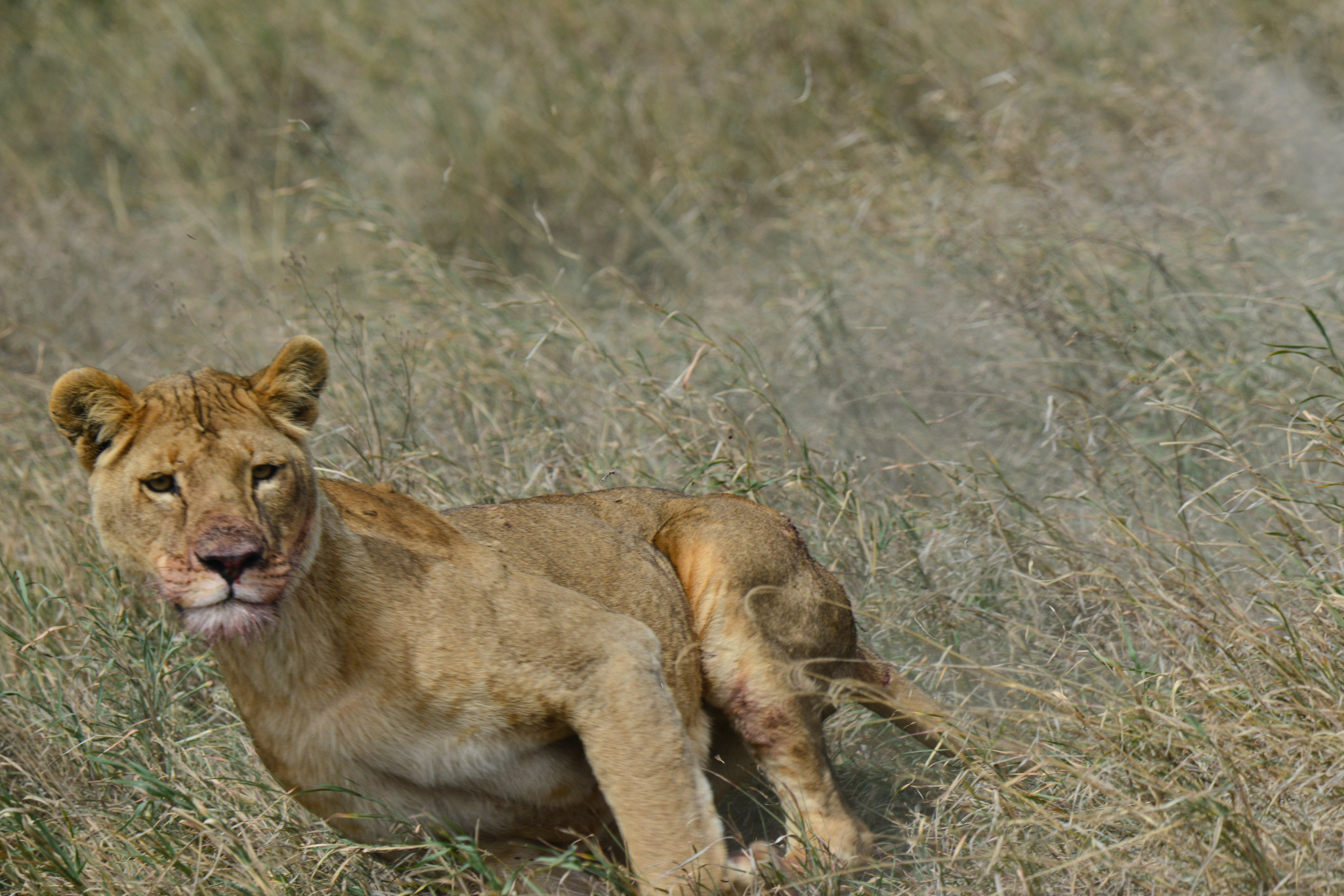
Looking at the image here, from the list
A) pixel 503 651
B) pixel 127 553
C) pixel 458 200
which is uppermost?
pixel 127 553

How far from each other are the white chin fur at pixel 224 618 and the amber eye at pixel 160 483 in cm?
27

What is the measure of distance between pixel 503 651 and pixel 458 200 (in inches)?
235

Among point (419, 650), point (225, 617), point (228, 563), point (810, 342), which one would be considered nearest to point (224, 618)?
point (225, 617)

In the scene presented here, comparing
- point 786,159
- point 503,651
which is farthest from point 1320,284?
point 503,651

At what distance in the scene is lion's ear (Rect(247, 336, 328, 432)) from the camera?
10.3ft

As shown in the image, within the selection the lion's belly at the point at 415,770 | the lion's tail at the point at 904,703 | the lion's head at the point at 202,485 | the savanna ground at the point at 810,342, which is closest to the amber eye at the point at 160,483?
the lion's head at the point at 202,485

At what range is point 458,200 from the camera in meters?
8.64

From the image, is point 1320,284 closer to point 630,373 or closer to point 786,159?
point 630,373

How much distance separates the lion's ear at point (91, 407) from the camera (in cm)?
292

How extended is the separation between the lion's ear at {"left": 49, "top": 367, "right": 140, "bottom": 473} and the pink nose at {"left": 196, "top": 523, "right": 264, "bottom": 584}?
416 millimetres

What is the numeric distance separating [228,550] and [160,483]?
0.27m

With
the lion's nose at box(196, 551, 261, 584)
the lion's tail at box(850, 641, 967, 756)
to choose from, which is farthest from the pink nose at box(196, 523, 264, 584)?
the lion's tail at box(850, 641, 967, 756)

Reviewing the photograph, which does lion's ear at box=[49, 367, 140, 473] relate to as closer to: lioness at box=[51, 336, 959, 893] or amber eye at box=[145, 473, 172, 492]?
lioness at box=[51, 336, 959, 893]

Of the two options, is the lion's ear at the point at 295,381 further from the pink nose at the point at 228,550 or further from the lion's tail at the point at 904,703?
the lion's tail at the point at 904,703
